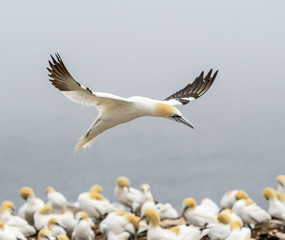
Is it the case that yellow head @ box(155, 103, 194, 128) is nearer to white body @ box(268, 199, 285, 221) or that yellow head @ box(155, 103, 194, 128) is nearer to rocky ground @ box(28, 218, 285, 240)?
rocky ground @ box(28, 218, 285, 240)

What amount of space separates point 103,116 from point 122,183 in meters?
4.36

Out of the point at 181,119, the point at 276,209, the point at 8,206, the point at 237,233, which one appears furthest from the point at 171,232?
the point at 8,206

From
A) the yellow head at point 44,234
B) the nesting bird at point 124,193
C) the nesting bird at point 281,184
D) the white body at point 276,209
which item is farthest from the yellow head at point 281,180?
the yellow head at point 44,234

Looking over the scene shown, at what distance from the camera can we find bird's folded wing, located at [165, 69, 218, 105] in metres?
10.6

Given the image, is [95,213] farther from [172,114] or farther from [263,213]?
[172,114]

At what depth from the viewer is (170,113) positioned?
8867 millimetres

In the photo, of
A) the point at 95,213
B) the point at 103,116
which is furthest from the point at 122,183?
the point at 103,116

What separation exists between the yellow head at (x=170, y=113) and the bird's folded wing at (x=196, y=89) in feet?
5.24

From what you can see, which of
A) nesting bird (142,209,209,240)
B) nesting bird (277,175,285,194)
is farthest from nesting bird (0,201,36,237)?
nesting bird (277,175,285,194)

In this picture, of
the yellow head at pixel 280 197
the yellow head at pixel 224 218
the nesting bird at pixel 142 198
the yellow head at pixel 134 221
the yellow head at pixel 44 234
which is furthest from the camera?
the nesting bird at pixel 142 198

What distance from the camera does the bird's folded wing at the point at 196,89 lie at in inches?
419

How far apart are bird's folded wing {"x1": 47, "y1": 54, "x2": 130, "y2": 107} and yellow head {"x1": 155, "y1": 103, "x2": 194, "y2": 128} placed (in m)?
0.35

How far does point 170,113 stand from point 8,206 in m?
4.96

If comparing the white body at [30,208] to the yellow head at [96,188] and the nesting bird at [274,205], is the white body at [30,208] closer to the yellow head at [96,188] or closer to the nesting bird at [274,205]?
the yellow head at [96,188]
